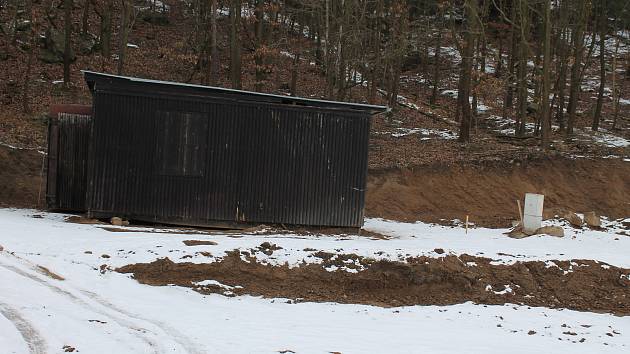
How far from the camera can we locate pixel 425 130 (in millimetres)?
27062

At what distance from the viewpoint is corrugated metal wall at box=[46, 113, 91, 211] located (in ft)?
50.0

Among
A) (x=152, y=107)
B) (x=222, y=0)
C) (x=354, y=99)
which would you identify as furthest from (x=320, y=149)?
(x=222, y=0)

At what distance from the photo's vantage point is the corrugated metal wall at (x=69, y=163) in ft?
50.0

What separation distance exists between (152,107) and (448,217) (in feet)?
33.9

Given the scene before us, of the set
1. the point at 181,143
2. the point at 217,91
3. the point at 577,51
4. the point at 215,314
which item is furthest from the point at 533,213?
the point at 577,51

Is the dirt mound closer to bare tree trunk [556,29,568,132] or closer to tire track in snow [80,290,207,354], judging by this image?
tire track in snow [80,290,207,354]

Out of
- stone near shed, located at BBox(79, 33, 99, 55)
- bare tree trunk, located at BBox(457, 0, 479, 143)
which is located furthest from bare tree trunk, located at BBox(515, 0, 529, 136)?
stone near shed, located at BBox(79, 33, 99, 55)

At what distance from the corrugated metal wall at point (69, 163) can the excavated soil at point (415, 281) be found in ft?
19.6

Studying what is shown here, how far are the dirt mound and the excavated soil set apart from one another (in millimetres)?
8324

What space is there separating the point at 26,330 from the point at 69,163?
30.3 feet

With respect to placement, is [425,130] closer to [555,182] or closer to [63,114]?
[555,182]

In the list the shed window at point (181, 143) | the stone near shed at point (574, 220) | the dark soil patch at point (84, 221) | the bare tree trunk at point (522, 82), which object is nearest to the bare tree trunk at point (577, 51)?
the bare tree trunk at point (522, 82)

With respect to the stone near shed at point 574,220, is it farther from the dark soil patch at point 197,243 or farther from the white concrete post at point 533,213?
the dark soil patch at point 197,243

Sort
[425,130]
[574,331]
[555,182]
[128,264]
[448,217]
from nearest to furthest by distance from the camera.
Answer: [574,331], [128,264], [448,217], [555,182], [425,130]
